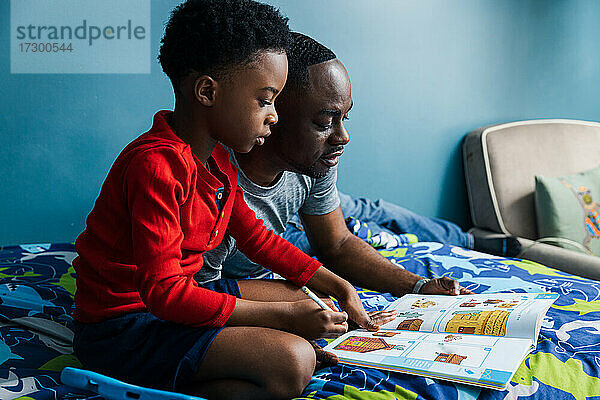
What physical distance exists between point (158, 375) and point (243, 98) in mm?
454

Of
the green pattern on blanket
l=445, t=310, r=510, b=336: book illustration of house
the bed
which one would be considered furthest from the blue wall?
the green pattern on blanket

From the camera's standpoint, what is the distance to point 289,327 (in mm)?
943

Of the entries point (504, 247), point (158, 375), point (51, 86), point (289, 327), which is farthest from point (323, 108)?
point (504, 247)

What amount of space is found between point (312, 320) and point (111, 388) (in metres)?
0.31

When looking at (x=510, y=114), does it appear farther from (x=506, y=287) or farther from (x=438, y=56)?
(x=506, y=287)

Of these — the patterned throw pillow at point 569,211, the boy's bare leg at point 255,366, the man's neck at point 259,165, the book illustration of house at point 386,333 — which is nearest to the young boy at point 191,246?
the boy's bare leg at point 255,366

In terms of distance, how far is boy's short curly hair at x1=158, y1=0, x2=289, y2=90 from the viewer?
95 cm

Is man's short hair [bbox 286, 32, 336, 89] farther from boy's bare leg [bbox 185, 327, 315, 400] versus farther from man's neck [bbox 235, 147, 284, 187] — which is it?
boy's bare leg [bbox 185, 327, 315, 400]

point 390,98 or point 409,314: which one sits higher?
point 390,98

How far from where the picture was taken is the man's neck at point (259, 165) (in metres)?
1.30

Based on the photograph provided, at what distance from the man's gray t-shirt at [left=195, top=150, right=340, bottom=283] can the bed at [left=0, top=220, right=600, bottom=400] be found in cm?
26

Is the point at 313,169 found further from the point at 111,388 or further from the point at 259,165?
the point at 111,388

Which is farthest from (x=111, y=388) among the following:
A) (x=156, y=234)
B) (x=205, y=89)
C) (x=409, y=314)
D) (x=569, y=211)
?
(x=569, y=211)

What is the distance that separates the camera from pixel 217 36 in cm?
95
